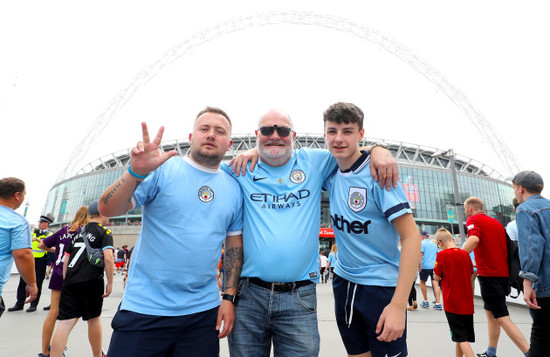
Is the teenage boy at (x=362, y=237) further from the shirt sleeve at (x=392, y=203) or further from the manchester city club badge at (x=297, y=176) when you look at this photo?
the manchester city club badge at (x=297, y=176)

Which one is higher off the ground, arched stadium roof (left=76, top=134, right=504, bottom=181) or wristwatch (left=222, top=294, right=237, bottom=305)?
arched stadium roof (left=76, top=134, right=504, bottom=181)

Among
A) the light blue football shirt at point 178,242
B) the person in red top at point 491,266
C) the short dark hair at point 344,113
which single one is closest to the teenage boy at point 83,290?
the light blue football shirt at point 178,242

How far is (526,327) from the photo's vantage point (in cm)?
586

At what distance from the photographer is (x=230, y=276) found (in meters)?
2.16

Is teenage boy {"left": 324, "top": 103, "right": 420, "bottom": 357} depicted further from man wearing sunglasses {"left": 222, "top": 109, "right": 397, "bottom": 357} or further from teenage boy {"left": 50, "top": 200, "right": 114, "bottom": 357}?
teenage boy {"left": 50, "top": 200, "right": 114, "bottom": 357}

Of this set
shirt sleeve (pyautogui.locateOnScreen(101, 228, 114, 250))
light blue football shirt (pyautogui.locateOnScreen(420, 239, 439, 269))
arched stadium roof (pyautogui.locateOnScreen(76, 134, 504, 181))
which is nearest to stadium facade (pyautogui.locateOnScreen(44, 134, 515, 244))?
arched stadium roof (pyautogui.locateOnScreen(76, 134, 504, 181))

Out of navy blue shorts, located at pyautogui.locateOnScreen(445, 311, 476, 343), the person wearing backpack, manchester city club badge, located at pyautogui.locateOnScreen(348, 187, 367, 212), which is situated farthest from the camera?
navy blue shorts, located at pyautogui.locateOnScreen(445, 311, 476, 343)

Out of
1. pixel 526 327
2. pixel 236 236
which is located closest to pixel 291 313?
pixel 236 236

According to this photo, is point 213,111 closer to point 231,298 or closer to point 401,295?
point 231,298

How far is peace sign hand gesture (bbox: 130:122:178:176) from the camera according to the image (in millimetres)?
1818

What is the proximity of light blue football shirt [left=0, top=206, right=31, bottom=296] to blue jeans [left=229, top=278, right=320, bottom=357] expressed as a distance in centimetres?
292

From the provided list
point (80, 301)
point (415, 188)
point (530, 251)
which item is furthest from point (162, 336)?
point (415, 188)

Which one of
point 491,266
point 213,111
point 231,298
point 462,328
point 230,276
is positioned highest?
point 213,111

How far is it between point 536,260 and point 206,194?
327cm
